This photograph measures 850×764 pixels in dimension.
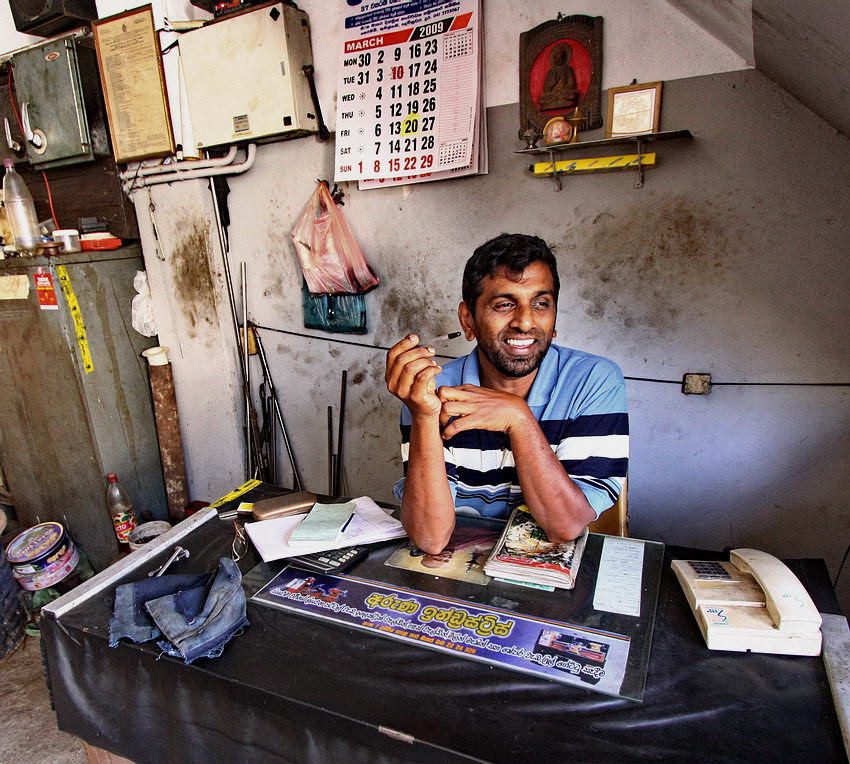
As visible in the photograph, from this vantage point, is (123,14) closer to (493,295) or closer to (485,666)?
(493,295)

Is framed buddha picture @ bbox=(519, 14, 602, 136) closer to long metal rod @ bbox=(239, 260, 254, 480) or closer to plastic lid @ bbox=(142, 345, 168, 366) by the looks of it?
long metal rod @ bbox=(239, 260, 254, 480)

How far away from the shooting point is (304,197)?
8.44 ft

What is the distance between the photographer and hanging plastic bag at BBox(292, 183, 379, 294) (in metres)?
2.45

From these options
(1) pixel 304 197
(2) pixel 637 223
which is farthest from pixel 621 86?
(1) pixel 304 197


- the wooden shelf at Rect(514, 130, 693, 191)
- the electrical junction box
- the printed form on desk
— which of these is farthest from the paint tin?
the wooden shelf at Rect(514, 130, 693, 191)

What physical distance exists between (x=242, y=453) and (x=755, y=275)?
2.46m

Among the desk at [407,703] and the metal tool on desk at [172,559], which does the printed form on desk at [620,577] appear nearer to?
the desk at [407,703]

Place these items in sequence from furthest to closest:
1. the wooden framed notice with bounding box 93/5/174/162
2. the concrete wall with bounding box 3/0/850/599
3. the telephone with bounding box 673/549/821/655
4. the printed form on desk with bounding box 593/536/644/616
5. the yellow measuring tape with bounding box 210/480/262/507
Result: the wooden framed notice with bounding box 93/5/174/162
the concrete wall with bounding box 3/0/850/599
the yellow measuring tape with bounding box 210/480/262/507
the printed form on desk with bounding box 593/536/644/616
the telephone with bounding box 673/549/821/655

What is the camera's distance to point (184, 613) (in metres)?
1.07

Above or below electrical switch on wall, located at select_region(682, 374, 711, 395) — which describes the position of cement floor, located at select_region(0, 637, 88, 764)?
below

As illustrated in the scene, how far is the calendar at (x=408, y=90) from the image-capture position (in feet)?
6.91

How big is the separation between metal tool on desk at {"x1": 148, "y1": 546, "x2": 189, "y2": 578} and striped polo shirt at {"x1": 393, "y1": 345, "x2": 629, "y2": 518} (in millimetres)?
533

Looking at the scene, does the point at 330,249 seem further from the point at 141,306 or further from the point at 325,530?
the point at 325,530

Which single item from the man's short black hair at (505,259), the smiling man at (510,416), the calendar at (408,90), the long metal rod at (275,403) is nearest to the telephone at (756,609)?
the smiling man at (510,416)
